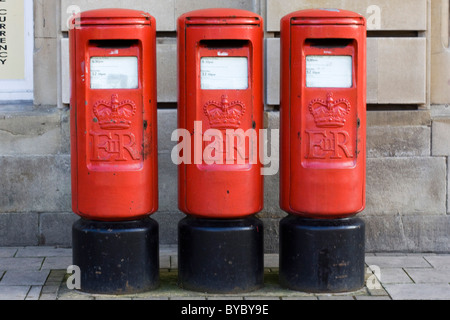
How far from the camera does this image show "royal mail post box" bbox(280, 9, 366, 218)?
173 inches

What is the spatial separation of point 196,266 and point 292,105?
1198 mm

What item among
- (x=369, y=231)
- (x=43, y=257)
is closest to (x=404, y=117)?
(x=369, y=231)

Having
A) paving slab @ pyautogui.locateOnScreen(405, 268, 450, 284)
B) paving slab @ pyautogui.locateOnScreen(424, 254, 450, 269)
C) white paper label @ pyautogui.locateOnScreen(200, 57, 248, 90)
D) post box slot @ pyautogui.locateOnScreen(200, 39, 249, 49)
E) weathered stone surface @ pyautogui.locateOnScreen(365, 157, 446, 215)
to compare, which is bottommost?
paving slab @ pyautogui.locateOnScreen(405, 268, 450, 284)

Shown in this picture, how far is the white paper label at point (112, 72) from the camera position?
4379 millimetres

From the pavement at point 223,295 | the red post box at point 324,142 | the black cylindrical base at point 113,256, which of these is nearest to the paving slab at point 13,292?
the pavement at point 223,295

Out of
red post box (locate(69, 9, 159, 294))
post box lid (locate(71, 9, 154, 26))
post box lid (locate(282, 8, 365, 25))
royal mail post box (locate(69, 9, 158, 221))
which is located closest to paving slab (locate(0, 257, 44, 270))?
red post box (locate(69, 9, 159, 294))

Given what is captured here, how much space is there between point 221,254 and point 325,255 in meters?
0.66

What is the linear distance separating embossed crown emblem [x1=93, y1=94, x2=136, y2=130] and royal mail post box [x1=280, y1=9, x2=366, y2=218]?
3.40ft

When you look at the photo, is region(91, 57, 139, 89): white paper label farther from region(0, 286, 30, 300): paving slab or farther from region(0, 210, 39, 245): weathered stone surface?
region(0, 210, 39, 245): weathered stone surface

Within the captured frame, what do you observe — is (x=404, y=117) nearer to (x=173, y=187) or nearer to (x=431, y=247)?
(x=431, y=247)

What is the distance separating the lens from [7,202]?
5820 mm

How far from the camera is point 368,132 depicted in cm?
573

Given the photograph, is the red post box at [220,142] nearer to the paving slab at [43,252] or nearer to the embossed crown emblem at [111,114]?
the embossed crown emblem at [111,114]

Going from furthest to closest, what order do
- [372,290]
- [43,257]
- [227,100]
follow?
[43,257] < [372,290] < [227,100]
